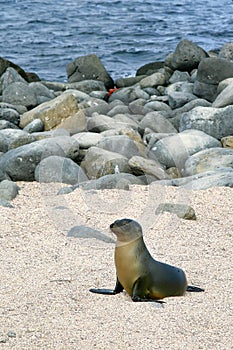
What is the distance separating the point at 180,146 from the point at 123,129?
0.76 meters

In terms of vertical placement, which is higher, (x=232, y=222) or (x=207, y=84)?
(x=232, y=222)

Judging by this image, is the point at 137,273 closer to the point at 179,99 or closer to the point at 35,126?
the point at 35,126

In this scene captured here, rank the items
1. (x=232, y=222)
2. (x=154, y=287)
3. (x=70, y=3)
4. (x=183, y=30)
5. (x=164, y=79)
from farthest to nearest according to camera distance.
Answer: (x=70, y=3), (x=183, y=30), (x=164, y=79), (x=232, y=222), (x=154, y=287)

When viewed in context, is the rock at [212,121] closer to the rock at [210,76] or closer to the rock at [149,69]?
the rock at [210,76]

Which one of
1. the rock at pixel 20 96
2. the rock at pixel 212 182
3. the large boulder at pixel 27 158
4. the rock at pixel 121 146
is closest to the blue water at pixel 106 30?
the rock at pixel 20 96

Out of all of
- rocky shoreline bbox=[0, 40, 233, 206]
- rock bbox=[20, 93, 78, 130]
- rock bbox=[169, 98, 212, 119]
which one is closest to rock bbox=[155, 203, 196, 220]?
rocky shoreline bbox=[0, 40, 233, 206]

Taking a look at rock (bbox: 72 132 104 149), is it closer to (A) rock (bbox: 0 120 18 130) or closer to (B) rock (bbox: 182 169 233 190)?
(A) rock (bbox: 0 120 18 130)

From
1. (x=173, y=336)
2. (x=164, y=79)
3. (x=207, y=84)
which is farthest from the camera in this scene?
(x=164, y=79)

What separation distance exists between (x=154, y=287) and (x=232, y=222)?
6.13ft

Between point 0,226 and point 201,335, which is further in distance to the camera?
point 0,226

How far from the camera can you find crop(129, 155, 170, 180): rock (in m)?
7.38

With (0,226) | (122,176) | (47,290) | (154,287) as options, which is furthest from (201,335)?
(122,176)

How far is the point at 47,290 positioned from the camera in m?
4.01

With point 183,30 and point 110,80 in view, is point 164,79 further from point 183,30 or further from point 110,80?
point 183,30
